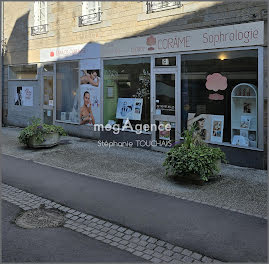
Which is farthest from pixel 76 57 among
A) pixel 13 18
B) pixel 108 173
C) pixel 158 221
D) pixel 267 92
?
pixel 158 221

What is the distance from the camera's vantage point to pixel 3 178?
293 inches

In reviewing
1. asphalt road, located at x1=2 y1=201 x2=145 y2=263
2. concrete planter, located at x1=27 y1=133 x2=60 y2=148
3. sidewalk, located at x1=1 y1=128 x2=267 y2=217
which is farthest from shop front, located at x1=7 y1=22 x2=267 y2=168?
asphalt road, located at x1=2 y1=201 x2=145 y2=263

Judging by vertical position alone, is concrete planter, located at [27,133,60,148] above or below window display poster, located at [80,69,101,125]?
below

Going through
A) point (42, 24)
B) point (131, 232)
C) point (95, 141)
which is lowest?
point (131, 232)

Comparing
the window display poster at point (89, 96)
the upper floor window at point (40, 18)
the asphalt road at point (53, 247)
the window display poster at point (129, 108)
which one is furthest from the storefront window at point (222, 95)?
the upper floor window at point (40, 18)

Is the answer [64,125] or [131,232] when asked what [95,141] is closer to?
[64,125]

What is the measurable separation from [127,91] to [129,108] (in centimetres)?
55

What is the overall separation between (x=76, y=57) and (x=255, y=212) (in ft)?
30.3

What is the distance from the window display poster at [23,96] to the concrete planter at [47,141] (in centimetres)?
530

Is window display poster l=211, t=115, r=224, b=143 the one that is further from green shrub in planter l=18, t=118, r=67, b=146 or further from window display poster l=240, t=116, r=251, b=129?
green shrub in planter l=18, t=118, r=67, b=146

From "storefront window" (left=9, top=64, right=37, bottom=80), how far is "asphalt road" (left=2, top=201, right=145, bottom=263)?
1122 cm

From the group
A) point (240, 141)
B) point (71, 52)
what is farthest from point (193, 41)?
point (71, 52)

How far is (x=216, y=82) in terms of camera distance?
29.6ft

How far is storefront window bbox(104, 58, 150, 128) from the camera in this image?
35.4 feet
